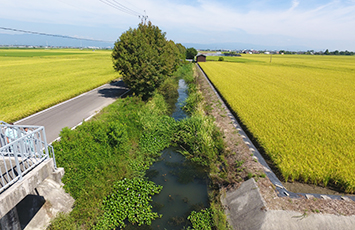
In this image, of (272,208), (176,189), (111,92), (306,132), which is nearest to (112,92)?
(111,92)

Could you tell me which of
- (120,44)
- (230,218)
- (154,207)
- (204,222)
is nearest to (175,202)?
(154,207)

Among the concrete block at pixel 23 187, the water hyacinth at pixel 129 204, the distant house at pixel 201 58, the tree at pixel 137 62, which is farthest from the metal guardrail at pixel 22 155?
the distant house at pixel 201 58

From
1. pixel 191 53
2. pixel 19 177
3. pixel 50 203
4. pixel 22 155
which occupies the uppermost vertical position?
pixel 191 53

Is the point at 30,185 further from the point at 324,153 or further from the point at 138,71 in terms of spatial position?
the point at 138,71

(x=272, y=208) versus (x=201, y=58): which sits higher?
(x=201, y=58)

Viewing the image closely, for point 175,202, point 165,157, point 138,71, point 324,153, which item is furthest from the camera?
point 138,71

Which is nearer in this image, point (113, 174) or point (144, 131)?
point (113, 174)

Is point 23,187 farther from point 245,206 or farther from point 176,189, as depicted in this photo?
point 245,206
